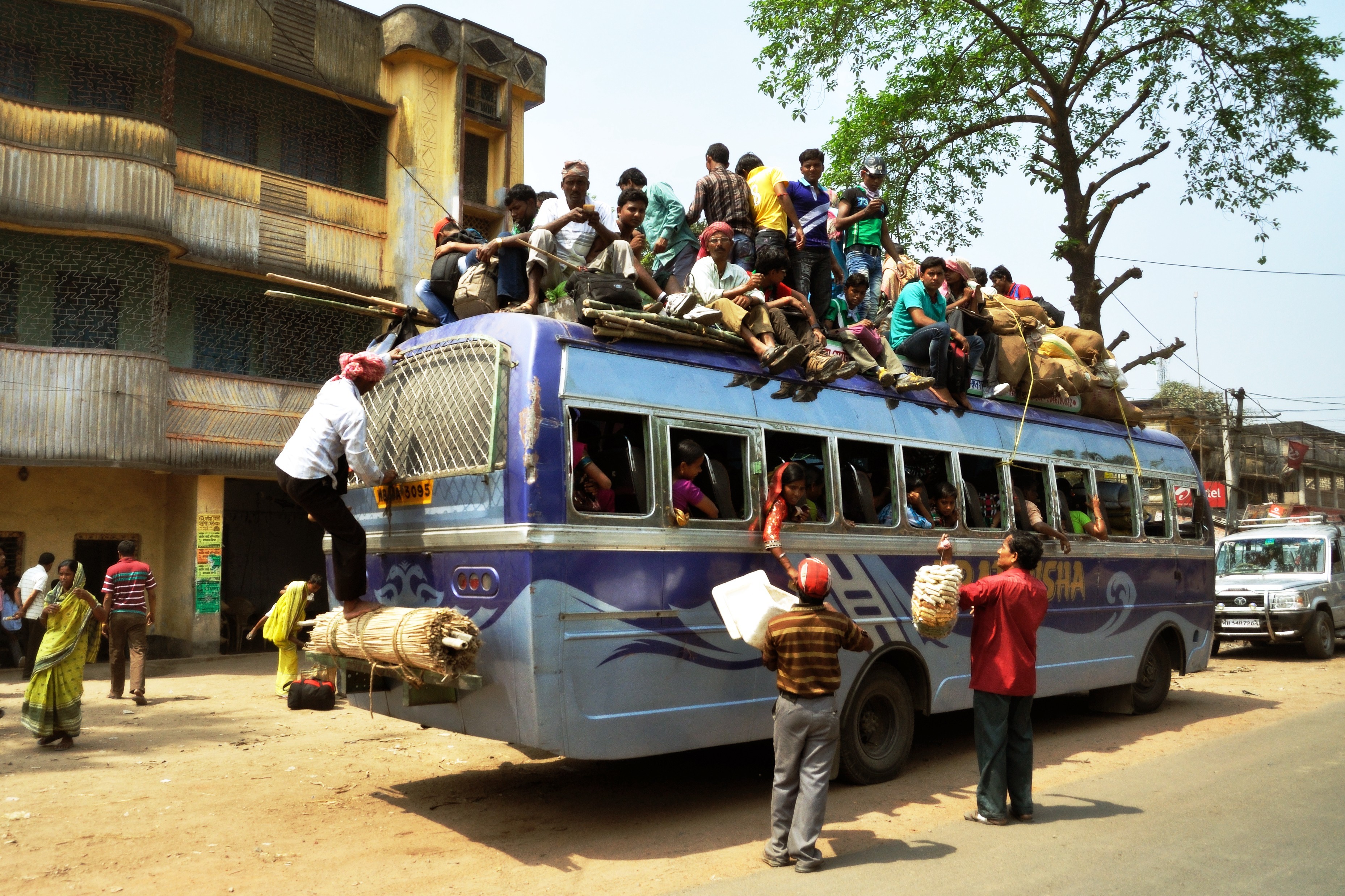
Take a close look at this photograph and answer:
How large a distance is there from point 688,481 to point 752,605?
3.09 ft

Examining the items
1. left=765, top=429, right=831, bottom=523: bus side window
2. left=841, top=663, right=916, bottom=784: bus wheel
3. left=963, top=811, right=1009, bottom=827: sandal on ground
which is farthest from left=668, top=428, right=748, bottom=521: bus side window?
left=963, top=811, right=1009, bottom=827: sandal on ground

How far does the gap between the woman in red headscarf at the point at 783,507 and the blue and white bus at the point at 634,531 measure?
0.28 feet

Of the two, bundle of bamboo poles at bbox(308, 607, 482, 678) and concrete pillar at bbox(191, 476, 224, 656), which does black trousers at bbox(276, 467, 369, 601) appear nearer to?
bundle of bamboo poles at bbox(308, 607, 482, 678)

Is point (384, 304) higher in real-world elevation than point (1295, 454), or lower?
lower

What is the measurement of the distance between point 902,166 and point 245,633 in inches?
556

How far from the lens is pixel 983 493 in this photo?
28.5ft

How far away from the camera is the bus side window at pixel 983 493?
8.38 meters

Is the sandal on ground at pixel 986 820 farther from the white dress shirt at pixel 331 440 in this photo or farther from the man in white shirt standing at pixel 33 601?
the man in white shirt standing at pixel 33 601

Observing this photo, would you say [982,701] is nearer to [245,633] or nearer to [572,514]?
[572,514]

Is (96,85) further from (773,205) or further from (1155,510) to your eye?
(1155,510)

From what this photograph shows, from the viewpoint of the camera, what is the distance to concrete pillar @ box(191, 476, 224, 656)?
15.8 metres

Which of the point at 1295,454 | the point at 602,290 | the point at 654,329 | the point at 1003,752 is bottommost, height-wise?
the point at 1003,752

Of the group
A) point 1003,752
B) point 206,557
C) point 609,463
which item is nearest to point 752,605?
point 609,463

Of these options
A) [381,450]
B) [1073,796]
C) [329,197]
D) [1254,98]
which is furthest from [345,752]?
[1254,98]
